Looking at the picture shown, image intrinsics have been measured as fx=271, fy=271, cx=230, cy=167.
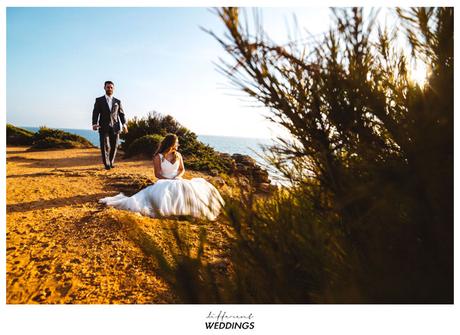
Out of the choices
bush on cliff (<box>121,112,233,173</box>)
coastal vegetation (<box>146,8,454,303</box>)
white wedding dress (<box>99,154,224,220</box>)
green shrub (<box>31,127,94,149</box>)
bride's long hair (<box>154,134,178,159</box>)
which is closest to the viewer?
coastal vegetation (<box>146,8,454,303</box>)

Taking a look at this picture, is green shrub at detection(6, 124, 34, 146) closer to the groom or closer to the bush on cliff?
the bush on cliff

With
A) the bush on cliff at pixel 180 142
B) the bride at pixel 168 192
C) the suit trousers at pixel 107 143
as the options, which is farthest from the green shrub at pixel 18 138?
the bride at pixel 168 192

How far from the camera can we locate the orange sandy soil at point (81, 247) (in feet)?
6.28

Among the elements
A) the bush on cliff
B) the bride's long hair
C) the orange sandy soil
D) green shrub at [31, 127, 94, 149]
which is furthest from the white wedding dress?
green shrub at [31, 127, 94, 149]

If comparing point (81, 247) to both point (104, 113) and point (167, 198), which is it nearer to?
point (167, 198)

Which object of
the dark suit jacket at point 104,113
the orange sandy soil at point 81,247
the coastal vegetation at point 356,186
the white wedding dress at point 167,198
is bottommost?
the orange sandy soil at point 81,247

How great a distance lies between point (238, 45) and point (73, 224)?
9.83 ft

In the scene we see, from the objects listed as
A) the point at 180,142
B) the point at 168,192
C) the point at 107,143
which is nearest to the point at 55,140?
the point at 180,142

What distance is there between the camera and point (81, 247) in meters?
2.62

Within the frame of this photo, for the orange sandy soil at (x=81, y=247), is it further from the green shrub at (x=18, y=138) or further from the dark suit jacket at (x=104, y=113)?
the green shrub at (x=18, y=138)

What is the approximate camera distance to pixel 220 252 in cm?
274

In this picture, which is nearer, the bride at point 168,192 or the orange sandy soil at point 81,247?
the orange sandy soil at point 81,247

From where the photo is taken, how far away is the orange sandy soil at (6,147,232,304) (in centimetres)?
191
